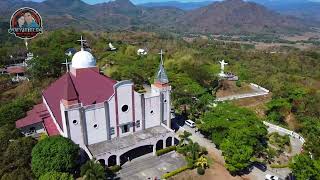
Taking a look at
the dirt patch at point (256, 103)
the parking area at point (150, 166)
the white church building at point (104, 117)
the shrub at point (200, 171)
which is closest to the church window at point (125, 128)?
the white church building at point (104, 117)

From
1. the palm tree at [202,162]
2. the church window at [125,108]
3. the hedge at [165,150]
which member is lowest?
the palm tree at [202,162]

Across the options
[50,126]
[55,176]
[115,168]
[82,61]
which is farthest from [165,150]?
[82,61]

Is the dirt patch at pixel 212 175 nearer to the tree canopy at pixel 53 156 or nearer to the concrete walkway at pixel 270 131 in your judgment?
the concrete walkway at pixel 270 131

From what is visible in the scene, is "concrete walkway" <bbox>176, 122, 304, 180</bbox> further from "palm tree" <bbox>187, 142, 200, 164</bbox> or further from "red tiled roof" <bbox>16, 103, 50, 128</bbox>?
"red tiled roof" <bbox>16, 103, 50, 128</bbox>

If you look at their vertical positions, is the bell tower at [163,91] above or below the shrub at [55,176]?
above

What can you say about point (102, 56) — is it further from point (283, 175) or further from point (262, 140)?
point (283, 175)
